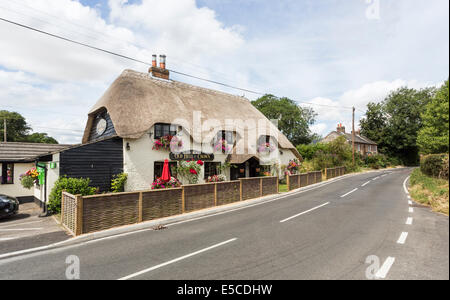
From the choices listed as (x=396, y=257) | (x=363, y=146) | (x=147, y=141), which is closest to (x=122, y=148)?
(x=147, y=141)

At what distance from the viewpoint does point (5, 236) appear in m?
7.12

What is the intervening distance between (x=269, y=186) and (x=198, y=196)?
5.97 metres

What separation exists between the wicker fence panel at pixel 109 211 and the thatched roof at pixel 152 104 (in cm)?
533

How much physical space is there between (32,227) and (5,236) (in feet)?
3.30

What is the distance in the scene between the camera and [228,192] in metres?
12.0

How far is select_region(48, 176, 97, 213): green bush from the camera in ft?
32.0

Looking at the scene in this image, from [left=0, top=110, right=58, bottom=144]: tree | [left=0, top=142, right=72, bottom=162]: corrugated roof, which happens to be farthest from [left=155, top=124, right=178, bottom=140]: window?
[left=0, top=110, right=58, bottom=144]: tree

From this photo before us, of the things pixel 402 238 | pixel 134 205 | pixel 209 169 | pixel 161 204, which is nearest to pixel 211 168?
pixel 209 169

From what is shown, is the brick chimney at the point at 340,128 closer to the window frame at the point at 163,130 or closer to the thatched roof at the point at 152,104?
the thatched roof at the point at 152,104

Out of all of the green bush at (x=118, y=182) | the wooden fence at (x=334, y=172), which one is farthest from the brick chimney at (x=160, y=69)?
the wooden fence at (x=334, y=172)

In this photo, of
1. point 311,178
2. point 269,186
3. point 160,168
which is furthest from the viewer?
point 311,178

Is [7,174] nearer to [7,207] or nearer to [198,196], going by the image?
[7,207]
